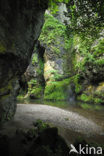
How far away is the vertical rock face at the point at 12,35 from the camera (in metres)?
3.74

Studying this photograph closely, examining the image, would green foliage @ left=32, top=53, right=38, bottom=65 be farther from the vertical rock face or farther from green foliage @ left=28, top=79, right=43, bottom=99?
the vertical rock face

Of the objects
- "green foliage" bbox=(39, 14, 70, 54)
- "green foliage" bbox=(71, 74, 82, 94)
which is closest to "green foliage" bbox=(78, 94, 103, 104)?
"green foliage" bbox=(71, 74, 82, 94)

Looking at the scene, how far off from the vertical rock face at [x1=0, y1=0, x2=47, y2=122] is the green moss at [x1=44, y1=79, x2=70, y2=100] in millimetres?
16261

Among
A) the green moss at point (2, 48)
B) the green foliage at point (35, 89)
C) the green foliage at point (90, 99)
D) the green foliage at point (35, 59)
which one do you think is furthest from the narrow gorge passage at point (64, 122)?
the green foliage at point (35, 59)

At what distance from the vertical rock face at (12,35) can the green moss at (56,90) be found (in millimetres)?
16261

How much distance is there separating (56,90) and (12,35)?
1848cm

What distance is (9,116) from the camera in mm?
4980

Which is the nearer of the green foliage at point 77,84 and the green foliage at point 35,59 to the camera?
the green foliage at point 77,84

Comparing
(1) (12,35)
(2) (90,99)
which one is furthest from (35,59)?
(1) (12,35)

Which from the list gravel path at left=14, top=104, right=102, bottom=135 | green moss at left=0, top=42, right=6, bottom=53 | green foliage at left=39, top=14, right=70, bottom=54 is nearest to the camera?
green moss at left=0, top=42, right=6, bottom=53

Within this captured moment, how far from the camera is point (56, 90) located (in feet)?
71.9

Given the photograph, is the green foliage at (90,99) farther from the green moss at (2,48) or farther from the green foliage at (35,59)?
the green moss at (2,48)

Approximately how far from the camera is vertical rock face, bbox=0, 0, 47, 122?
3.74 meters

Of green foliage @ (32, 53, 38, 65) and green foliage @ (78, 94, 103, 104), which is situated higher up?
green foliage @ (32, 53, 38, 65)
